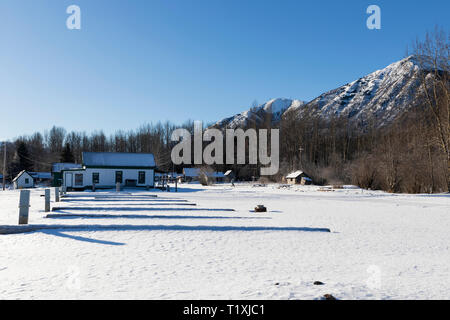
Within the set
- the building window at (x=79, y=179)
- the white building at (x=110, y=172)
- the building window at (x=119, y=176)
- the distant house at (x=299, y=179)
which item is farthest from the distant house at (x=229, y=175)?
the building window at (x=79, y=179)

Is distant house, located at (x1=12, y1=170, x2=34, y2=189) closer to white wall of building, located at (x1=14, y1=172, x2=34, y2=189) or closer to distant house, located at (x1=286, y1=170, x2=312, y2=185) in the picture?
white wall of building, located at (x1=14, y1=172, x2=34, y2=189)

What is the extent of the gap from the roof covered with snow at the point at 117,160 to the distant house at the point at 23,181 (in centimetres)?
2196

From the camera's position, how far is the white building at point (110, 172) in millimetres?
40531

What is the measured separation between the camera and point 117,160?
42.8m

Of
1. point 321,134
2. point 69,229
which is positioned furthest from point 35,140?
point 69,229

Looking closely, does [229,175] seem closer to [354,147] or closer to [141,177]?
[354,147]

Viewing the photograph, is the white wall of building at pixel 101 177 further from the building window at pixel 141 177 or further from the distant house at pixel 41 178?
the distant house at pixel 41 178

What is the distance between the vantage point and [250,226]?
36.4 ft

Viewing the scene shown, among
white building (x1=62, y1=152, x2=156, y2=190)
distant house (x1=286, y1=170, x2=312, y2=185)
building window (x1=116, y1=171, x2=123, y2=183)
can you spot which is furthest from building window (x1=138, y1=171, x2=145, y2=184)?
distant house (x1=286, y1=170, x2=312, y2=185)

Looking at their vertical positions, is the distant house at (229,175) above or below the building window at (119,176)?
below

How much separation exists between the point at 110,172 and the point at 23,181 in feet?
82.6

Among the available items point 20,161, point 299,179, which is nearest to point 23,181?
point 20,161

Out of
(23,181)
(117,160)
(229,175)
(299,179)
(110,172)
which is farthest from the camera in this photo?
(229,175)
